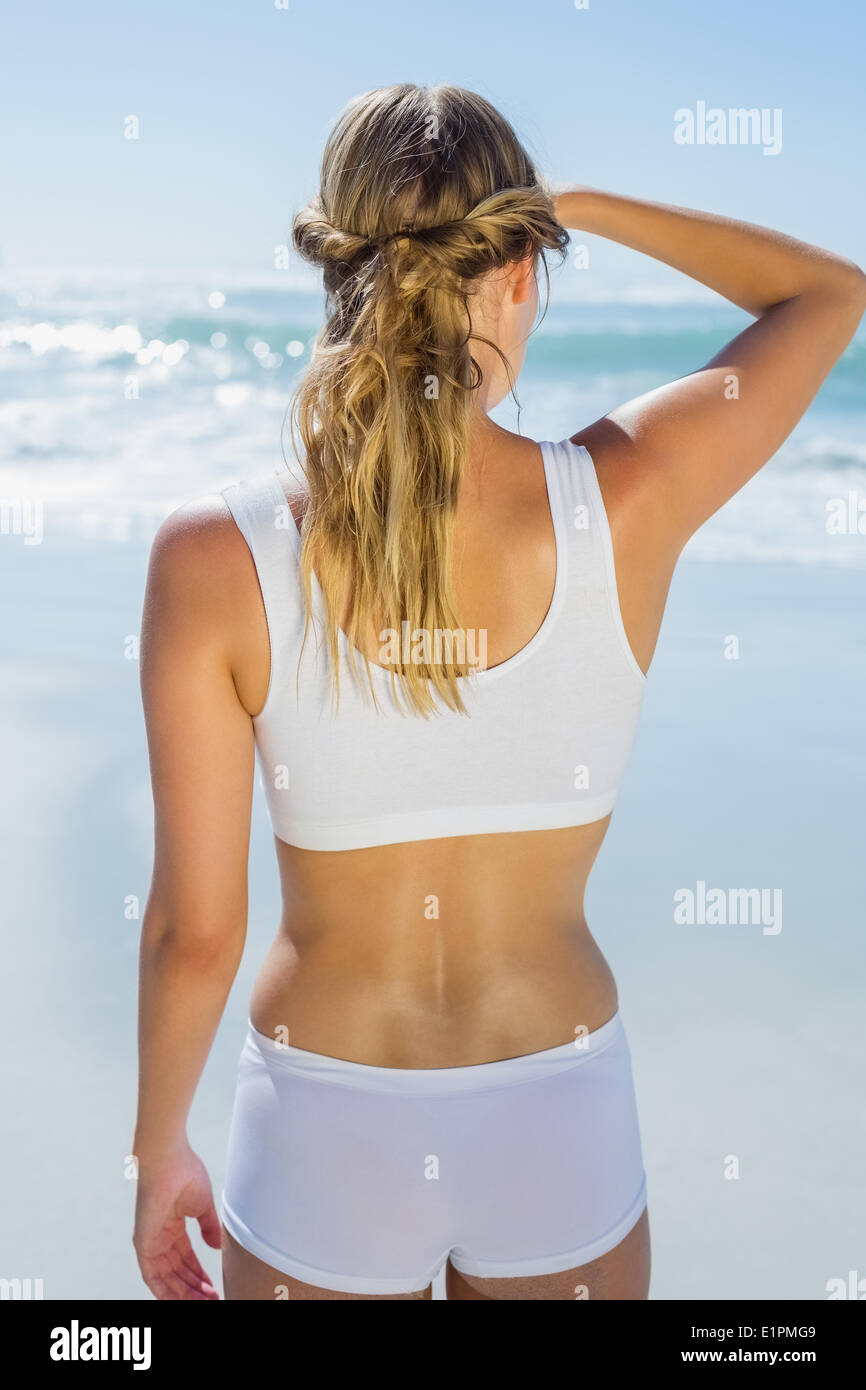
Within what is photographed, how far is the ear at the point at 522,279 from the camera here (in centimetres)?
109

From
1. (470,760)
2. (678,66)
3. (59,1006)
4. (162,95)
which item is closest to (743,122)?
(678,66)

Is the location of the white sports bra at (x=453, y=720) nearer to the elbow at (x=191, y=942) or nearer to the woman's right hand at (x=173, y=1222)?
the elbow at (x=191, y=942)

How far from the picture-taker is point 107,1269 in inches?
87.0

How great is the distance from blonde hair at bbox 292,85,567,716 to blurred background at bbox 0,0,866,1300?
0.09 meters

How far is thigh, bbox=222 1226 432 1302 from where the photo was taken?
44.4 inches

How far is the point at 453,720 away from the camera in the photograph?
1035 millimetres

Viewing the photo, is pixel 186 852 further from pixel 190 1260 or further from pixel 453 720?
pixel 190 1260

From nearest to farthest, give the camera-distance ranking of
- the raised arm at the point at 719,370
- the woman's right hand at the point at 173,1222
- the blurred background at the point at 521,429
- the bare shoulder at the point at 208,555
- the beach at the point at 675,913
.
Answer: the bare shoulder at the point at 208,555, the raised arm at the point at 719,370, the woman's right hand at the point at 173,1222, the beach at the point at 675,913, the blurred background at the point at 521,429

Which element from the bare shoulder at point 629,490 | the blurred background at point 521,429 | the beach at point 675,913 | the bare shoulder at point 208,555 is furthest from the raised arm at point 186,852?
the beach at point 675,913

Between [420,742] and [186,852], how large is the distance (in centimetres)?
26

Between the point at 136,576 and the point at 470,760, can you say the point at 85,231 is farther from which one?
the point at 470,760

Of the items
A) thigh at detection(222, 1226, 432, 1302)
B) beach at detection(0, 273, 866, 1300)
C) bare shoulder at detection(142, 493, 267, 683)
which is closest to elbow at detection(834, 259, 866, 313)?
bare shoulder at detection(142, 493, 267, 683)

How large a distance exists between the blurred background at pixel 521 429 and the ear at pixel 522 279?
17 centimetres
